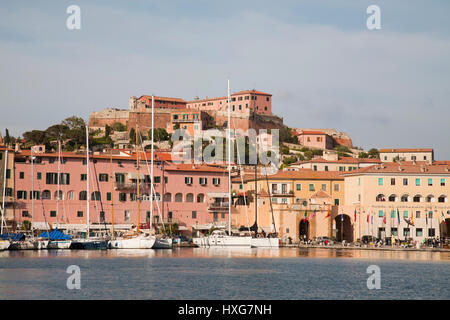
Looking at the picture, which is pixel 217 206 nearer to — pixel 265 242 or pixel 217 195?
pixel 217 195

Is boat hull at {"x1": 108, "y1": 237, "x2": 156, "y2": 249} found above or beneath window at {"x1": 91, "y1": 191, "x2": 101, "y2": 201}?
beneath

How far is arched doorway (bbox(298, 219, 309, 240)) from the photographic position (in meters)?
80.7

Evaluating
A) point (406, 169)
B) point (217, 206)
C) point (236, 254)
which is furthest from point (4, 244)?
point (406, 169)

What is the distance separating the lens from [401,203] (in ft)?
262

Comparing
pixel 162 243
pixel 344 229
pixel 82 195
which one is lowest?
pixel 162 243

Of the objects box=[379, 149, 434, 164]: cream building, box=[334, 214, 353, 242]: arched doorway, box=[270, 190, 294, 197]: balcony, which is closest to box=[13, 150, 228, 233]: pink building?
box=[270, 190, 294, 197]: balcony

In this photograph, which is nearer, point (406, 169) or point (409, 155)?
point (406, 169)

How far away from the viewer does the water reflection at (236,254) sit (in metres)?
62.9

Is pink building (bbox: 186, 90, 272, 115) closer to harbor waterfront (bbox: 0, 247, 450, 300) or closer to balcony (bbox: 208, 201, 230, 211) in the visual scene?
balcony (bbox: 208, 201, 230, 211)

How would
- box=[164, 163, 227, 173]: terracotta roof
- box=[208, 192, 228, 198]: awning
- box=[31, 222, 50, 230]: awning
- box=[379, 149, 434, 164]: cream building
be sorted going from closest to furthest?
box=[31, 222, 50, 230]: awning → box=[164, 163, 227, 173]: terracotta roof → box=[208, 192, 228, 198]: awning → box=[379, 149, 434, 164]: cream building

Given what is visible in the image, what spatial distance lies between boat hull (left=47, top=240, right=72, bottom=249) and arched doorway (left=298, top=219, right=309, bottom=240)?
23.9 metres

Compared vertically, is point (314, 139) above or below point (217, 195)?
above

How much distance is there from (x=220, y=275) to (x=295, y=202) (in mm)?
36421
